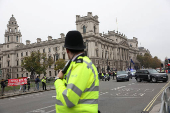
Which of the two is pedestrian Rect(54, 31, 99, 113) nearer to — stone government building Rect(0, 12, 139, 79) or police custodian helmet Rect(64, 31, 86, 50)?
police custodian helmet Rect(64, 31, 86, 50)

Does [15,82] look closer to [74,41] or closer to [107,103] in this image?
[107,103]

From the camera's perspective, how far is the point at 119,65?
9131 centimetres

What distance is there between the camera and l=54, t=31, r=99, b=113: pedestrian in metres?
2.07

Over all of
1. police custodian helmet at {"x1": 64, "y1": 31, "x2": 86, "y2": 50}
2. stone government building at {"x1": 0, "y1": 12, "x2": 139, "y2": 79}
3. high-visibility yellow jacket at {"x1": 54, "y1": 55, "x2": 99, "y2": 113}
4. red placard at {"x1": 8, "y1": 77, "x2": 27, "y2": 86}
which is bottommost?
red placard at {"x1": 8, "y1": 77, "x2": 27, "y2": 86}

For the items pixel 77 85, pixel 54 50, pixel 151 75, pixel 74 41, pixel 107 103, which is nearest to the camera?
pixel 77 85

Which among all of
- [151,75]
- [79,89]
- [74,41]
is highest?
[74,41]

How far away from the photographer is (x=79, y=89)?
6.78ft

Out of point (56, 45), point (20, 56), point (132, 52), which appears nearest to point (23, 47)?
point (20, 56)

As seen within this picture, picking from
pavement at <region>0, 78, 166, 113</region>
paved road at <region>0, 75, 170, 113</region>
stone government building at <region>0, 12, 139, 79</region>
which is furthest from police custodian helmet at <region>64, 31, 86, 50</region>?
stone government building at <region>0, 12, 139, 79</region>

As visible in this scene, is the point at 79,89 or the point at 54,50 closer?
the point at 79,89

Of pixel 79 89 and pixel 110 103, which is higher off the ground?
pixel 79 89

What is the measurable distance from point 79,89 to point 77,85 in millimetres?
49

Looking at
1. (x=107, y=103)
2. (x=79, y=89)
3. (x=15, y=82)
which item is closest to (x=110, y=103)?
(x=107, y=103)

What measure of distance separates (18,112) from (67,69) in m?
8.37
